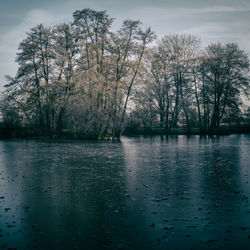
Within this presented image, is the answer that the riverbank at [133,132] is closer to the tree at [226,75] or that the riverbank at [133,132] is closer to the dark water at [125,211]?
the tree at [226,75]

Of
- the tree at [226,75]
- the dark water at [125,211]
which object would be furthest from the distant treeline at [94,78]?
the dark water at [125,211]

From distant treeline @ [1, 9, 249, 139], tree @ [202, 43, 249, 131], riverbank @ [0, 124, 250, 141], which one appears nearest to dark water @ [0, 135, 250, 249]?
distant treeline @ [1, 9, 249, 139]

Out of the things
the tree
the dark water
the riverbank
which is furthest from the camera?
the tree

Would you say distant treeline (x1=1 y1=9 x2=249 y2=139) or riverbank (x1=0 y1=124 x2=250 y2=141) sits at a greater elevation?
distant treeline (x1=1 y1=9 x2=249 y2=139)

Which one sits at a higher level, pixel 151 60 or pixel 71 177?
pixel 151 60

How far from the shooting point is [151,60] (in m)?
48.9

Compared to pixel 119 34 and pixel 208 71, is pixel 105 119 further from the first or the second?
pixel 208 71

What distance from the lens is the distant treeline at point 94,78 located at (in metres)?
37.1

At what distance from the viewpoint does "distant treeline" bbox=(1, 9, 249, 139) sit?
37062 millimetres

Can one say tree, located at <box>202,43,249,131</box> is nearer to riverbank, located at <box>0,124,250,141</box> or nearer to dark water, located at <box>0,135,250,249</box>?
riverbank, located at <box>0,124,250,141</box>

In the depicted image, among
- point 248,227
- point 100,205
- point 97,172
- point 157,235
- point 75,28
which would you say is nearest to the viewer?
point 157,235

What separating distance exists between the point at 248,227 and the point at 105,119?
31.4 m

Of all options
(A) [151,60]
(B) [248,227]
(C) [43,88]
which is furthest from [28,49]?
(B) [248,227]

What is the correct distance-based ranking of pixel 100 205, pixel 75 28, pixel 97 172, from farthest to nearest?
pixel 75 28
pixel 97 172
pixel 100 205
